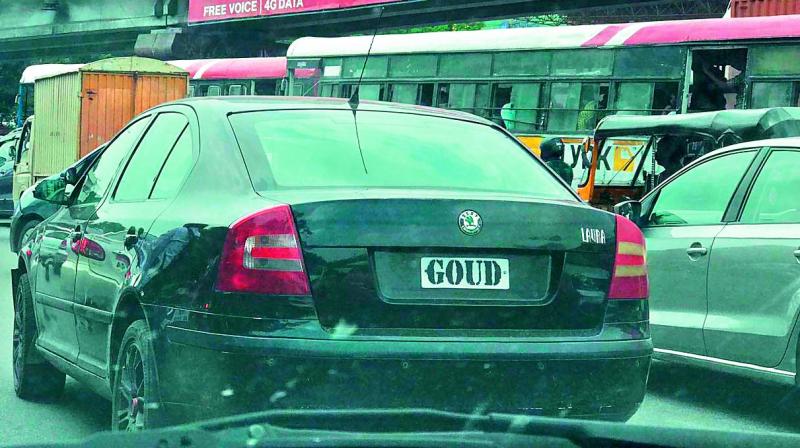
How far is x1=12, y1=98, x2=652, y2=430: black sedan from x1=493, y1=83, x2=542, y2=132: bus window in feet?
46.1

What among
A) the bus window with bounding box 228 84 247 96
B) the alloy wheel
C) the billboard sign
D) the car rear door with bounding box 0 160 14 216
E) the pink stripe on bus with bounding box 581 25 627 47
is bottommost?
the car rear door with bounding box 0 160 14 216

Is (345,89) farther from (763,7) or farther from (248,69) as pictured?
(763,7)

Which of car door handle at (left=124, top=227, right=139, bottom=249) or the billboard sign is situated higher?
the billboard sign

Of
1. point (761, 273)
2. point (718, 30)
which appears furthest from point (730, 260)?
point (718, 30)

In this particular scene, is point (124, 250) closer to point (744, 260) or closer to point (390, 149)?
point (390, 149)

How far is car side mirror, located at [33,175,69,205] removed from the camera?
20.7 ft

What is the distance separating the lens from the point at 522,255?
425cm

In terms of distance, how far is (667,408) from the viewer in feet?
23.5

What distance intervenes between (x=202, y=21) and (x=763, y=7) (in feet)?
65.3

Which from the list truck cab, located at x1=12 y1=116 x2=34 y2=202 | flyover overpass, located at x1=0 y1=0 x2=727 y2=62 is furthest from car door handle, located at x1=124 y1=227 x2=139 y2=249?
flyover overpass, located at x1=0 y1=0 x2=727 y2=62

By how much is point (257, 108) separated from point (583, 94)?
13.9m

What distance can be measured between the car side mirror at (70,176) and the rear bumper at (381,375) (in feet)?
8.75

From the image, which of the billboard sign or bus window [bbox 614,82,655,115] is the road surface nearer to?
bus window [bbox 614,82,655,115]

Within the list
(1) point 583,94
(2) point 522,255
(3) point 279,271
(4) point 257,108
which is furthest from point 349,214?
(1) point 583,94
